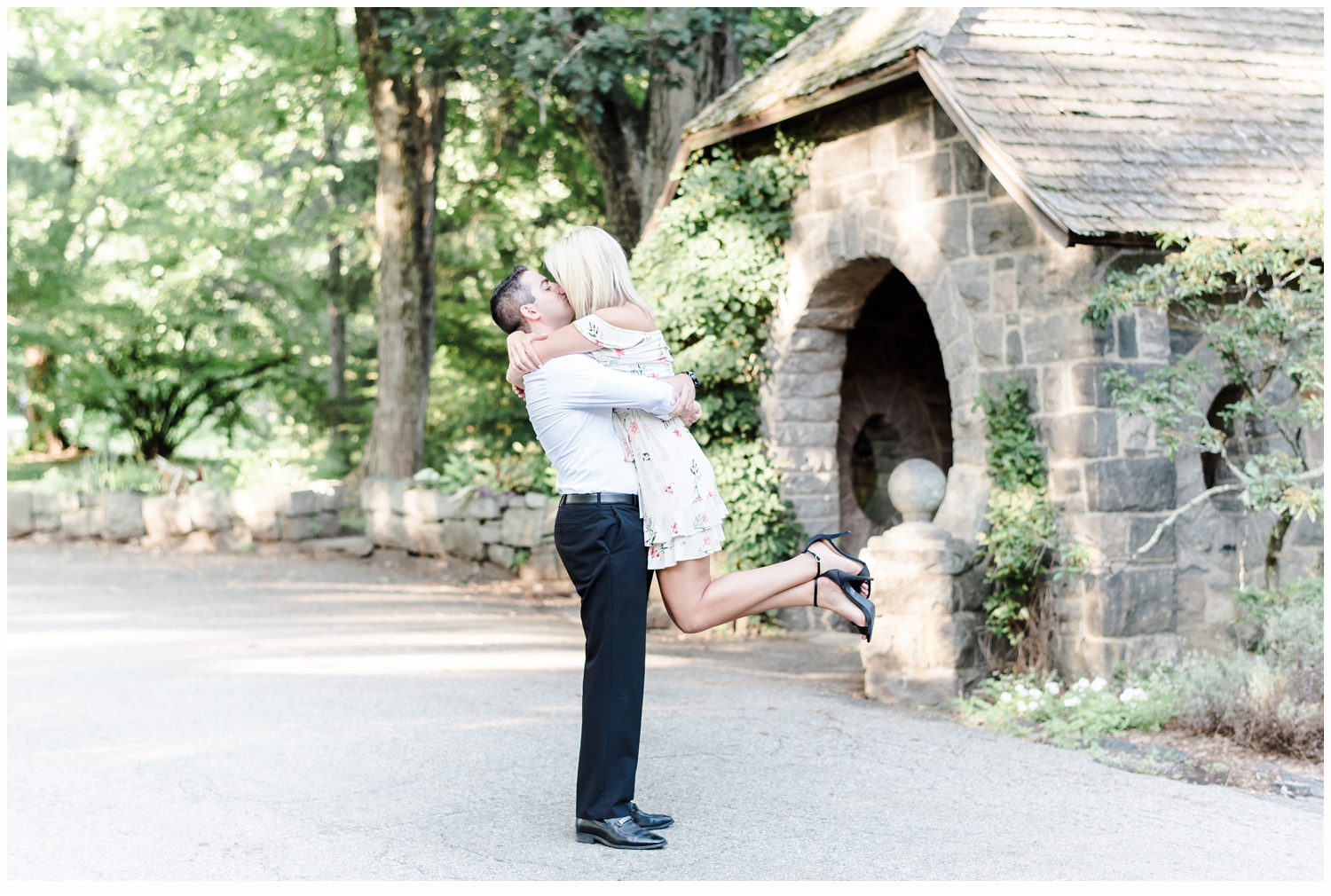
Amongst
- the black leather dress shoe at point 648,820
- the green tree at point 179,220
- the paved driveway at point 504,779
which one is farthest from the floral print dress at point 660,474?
the green tree at point 179,220

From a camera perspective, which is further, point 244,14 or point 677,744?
point 244,14

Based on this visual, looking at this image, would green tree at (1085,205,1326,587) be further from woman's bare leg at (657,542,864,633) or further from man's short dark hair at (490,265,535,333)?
man's short dark hair at (490,265,535,333)

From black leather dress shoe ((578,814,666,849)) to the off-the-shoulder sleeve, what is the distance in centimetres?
149

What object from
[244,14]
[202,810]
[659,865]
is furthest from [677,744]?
[244,14]

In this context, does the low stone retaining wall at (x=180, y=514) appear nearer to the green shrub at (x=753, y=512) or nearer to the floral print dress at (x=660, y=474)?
the green shrub at (x=753, y=512)

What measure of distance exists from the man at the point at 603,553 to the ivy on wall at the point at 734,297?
4.79 m

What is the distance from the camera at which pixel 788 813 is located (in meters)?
4.14

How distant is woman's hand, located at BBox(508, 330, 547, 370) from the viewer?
148 inches

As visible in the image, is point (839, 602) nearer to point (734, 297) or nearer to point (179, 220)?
point (734, 297)

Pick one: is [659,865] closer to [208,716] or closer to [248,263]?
[208,716]

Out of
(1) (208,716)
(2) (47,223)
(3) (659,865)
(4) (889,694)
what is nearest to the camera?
(3) (659,865)

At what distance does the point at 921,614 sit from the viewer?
21.0ft

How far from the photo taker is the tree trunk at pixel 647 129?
11078 mm

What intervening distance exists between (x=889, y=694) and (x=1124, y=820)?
7.53 feet
